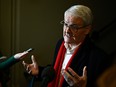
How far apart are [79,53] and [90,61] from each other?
3.1 inches

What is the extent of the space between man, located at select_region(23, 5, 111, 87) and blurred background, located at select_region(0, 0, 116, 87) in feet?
3.14

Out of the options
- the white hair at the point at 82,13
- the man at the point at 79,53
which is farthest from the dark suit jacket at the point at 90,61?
the white hair at the point at 82,13

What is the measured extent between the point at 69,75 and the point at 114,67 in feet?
1.60

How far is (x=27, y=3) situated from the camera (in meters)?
1.97

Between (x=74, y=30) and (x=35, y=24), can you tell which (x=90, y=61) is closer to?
(x=74, y=30)

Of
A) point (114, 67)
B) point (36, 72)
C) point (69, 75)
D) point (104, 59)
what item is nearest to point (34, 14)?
point (36, 72)

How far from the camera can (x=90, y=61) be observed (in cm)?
104

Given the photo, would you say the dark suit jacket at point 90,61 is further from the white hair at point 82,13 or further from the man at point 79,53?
the white hair at point 82,13

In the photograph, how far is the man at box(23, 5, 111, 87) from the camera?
1029 mm

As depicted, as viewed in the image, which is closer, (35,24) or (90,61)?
(90,61)

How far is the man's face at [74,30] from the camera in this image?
105 cm

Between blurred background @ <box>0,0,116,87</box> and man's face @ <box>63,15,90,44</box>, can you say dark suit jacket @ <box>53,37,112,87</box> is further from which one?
blurred background @ <box>0,0,116,87</box>

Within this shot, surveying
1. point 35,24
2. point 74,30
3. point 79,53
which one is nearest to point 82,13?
point 74,30

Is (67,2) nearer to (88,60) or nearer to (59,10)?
(59,10)
